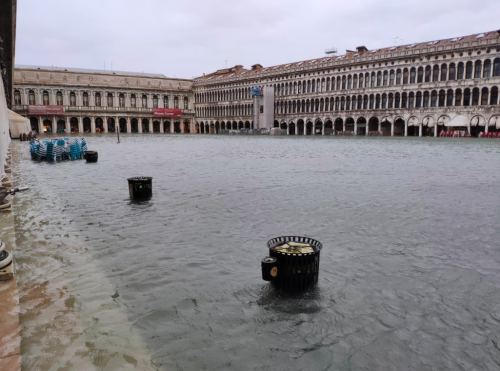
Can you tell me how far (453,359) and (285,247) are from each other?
196 centimetres

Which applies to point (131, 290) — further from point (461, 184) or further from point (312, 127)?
point (312, 127)

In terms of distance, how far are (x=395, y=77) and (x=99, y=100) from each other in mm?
57883

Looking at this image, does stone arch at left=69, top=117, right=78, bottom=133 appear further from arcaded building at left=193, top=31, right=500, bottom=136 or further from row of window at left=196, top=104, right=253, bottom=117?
arcaded building at left=193, top=31, right=500, bottom=136

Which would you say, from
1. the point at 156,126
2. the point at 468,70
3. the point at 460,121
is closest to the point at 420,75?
the point at 468,70

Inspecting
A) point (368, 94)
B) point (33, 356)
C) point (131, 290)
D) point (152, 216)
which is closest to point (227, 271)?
point (131, 290)

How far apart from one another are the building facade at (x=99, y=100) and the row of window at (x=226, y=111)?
2.76m

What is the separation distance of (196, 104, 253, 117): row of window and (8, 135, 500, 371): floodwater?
241 feet

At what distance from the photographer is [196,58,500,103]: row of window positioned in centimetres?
5073

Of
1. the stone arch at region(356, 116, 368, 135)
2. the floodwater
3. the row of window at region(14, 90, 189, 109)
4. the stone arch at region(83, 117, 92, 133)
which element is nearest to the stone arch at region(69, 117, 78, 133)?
the stone arch at region(83, 117, 92, 133)

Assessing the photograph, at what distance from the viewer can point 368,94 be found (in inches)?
2469

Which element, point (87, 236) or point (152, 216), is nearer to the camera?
point (87, 236)

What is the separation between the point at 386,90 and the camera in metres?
60.5

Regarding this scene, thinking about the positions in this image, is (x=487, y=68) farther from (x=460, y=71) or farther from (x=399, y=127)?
(x=399, y=127)

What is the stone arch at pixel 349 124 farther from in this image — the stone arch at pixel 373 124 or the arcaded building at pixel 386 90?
the stone arch at pixel 373 124
